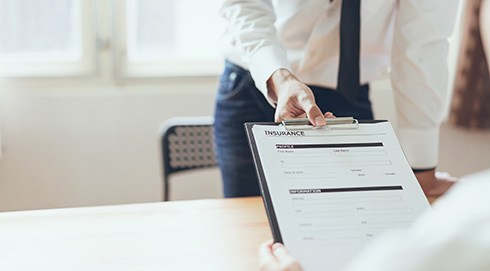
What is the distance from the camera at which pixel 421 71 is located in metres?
1.66

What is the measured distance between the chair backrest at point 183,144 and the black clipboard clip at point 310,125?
2.63ft

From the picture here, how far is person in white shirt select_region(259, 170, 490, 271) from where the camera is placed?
660 mm

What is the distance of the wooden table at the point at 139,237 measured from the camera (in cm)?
133

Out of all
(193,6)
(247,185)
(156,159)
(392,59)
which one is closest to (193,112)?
(156,159)

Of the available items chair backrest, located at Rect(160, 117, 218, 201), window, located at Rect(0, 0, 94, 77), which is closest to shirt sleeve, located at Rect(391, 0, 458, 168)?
chair backrest, located at Rect(160, 117, 218, 201)

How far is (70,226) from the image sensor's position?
1474 mm

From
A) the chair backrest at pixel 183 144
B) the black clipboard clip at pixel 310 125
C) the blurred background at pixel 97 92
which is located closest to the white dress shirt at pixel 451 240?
the black clipboard clip at pixel 310 125

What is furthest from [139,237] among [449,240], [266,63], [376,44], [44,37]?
[44,37]

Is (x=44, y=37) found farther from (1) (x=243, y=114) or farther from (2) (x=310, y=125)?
(2) (x=310, y=125)

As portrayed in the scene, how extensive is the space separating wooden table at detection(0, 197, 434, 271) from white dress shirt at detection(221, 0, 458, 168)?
1.01 ft

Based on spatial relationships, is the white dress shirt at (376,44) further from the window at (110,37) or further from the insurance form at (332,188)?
the window at (110,37)

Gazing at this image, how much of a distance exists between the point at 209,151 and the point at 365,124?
85 cm

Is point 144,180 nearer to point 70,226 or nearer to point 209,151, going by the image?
point 209,151

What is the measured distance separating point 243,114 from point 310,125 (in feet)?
1.75
